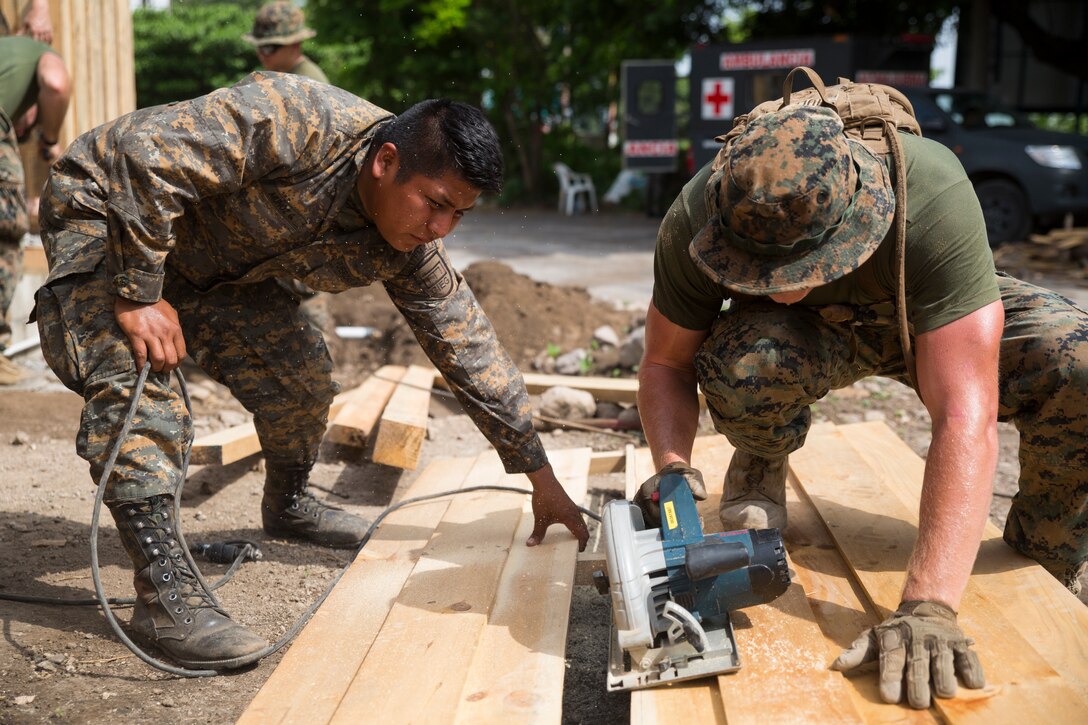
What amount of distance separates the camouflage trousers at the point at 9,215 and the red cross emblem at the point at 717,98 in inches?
419

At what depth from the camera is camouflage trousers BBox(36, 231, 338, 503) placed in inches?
99.0

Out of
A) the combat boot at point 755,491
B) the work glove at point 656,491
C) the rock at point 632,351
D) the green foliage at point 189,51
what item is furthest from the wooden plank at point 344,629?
the green foliage at point 189,51

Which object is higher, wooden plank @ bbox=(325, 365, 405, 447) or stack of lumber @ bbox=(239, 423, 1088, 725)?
stack of lumber @ bbox=(239, 423, 1088, 725)

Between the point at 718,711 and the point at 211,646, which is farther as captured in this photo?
the point at 211,646

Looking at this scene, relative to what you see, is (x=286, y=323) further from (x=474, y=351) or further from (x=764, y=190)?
(x=764, y=190)

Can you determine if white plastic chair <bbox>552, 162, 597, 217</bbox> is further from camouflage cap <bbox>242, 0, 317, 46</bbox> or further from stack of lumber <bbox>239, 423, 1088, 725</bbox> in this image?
stack of lumber <bbox>239, 423, 1088, 725</bbox>

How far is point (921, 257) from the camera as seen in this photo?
2.34m

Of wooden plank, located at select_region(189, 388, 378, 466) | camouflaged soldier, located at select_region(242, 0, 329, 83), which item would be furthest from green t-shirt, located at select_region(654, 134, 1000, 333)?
camouflaged soldier, located at select_region(242, 0, 329, 83)

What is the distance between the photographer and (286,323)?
3.15 meters

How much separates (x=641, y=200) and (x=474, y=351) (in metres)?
15.9

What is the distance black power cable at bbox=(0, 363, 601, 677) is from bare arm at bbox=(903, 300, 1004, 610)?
1.51m

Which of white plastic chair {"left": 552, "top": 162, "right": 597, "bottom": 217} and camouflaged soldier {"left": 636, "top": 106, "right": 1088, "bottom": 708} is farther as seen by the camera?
white plastic chair {"left": 552, "top": 162, "right": 597, "bottom": 217}

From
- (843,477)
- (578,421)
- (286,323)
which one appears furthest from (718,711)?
(578,421)

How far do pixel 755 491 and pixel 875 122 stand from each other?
1096 millimetres
